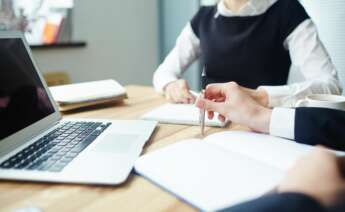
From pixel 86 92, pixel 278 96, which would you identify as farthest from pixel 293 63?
pixel 86 92

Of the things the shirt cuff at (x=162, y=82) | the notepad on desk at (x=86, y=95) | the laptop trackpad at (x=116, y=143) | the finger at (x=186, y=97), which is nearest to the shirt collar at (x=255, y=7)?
the shirt cuff at (x=162, y=82)

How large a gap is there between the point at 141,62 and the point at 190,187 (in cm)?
226

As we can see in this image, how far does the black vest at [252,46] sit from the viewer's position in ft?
4.35

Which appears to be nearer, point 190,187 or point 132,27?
point 190,187

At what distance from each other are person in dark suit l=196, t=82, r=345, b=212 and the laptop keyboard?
0.88 feet

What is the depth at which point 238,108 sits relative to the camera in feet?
2.62

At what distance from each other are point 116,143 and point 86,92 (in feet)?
1.51

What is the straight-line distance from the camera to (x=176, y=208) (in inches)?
18.0

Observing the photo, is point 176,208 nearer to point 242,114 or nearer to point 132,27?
point 242,114

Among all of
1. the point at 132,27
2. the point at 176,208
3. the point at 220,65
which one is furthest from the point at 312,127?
the point at 132,27

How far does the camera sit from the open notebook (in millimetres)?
449

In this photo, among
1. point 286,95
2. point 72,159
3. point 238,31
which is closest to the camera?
point 72,159

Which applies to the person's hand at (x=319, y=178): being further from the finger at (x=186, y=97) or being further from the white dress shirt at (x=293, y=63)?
the finger at (x=186, y=97)

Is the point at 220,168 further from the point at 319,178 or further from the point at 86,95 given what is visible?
the point at 86,95
